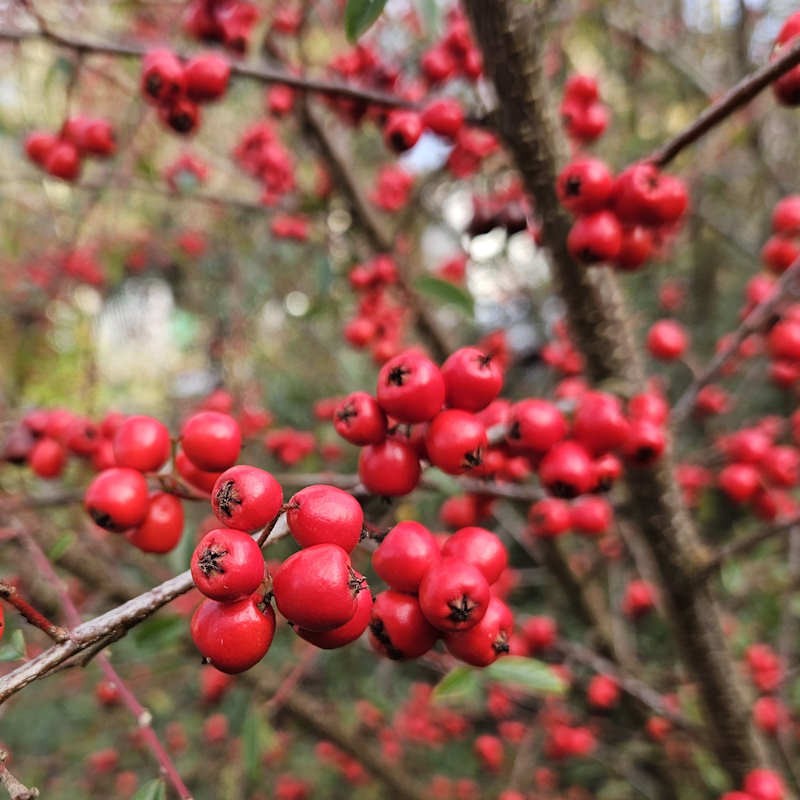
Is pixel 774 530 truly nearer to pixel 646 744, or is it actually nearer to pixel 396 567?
pixel 396 567

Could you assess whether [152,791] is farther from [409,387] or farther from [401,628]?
[409,387]

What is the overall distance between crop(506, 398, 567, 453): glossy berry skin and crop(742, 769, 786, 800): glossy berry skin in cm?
189

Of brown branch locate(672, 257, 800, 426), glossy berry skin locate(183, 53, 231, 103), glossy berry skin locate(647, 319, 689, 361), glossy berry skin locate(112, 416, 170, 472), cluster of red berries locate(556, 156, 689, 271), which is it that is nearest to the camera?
glossy berry skin locate(112, 416, 170, 472)

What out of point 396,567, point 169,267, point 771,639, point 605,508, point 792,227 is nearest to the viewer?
point 396,567

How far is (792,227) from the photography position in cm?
238

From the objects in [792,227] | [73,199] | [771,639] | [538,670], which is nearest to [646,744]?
[771,639]

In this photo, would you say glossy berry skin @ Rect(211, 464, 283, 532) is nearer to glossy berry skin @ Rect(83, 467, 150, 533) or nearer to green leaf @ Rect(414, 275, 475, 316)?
glossy berry skin @ Rect(83, 467, 150, 533)

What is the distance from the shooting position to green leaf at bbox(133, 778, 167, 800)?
3.97 ft

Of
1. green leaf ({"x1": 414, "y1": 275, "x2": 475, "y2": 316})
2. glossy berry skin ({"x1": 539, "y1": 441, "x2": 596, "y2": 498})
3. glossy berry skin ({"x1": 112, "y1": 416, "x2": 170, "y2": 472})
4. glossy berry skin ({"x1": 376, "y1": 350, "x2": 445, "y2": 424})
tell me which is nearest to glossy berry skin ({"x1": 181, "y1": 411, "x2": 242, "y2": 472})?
glossy berry skin ({"x1": 112, "y1": 416, "x2": 170, "y2": 472})

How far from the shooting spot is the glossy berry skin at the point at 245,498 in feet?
3.53

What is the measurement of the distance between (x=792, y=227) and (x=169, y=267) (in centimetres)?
707

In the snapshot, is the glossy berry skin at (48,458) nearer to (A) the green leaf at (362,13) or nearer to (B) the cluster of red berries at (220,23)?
(A) the green leaf at (362,13)

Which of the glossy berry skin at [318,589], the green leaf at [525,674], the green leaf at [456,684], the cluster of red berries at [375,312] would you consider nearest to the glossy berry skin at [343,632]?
the glossy berry skin at [318,589]

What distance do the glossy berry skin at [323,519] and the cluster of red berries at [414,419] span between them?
0.71 feet
